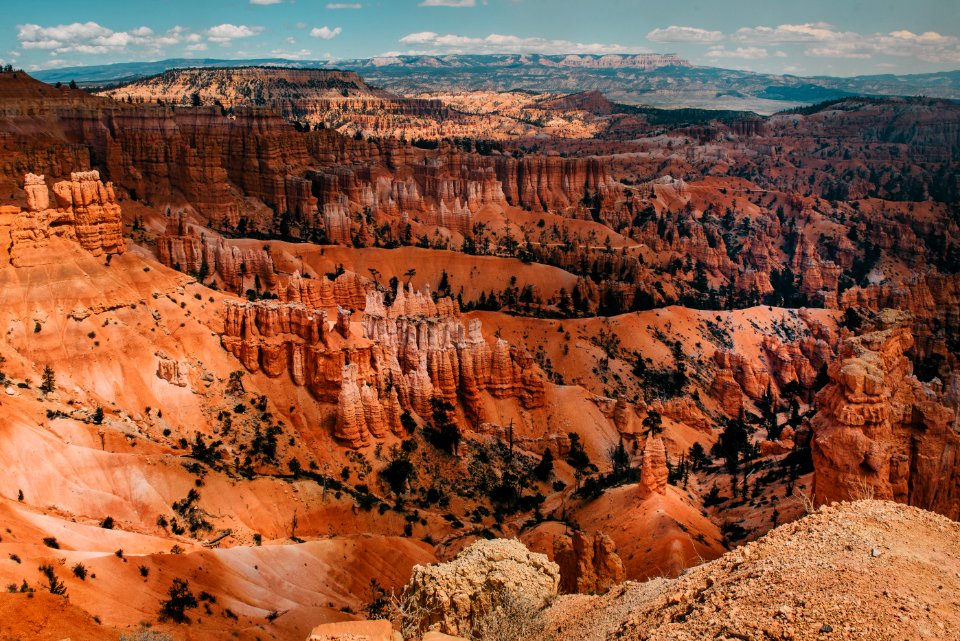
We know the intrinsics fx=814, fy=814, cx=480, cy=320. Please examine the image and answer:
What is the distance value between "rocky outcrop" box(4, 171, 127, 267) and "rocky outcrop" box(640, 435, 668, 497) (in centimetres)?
3162

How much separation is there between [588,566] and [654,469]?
38.6 ft

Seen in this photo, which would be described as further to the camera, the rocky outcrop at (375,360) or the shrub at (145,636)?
the rocky outcrop at (375,360)

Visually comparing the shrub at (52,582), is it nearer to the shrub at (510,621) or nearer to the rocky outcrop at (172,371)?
the shrub at (510,621)

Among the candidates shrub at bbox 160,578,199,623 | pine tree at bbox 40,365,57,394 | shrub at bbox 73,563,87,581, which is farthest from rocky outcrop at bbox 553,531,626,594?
pine tree at bbox 40,365,57,394

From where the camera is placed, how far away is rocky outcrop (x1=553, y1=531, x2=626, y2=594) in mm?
27609

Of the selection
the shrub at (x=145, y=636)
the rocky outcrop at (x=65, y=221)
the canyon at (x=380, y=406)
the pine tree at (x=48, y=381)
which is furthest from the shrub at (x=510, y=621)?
the rocky outcrop at (x=65, y=221)

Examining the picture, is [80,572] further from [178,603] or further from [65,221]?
[65,221]

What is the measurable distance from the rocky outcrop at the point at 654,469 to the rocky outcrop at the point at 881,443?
7.84 m

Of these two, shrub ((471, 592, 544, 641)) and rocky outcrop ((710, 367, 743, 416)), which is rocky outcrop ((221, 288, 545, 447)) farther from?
shrub ((471, 592, 544, 641))

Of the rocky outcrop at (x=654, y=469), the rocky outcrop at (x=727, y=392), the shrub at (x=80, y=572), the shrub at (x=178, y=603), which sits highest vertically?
the shrub at (x=80, y=572)

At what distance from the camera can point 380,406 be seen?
154 feet

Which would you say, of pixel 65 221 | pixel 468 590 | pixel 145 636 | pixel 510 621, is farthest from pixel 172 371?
pixel 510 621

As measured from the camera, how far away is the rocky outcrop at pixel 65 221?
1635 inches

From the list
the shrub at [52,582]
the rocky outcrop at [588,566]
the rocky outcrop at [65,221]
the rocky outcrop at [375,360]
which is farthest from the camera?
the rocky outcrop at [375,360]
